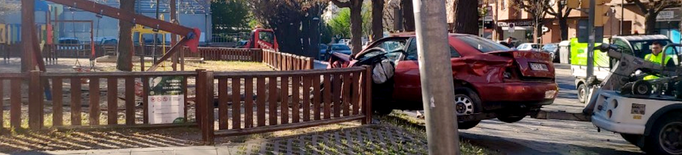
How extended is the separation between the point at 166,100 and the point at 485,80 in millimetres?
3940

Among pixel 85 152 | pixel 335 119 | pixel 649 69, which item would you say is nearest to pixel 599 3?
pixel 649 69

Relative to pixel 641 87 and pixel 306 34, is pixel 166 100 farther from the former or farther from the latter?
pixel 306 34

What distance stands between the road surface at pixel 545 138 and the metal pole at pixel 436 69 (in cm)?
455

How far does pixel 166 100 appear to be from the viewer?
934 centimetres

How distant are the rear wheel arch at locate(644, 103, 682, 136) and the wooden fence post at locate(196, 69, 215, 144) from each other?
500cm

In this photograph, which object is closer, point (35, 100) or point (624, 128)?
point (35, 100)

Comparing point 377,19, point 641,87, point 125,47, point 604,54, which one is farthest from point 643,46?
point 125,47

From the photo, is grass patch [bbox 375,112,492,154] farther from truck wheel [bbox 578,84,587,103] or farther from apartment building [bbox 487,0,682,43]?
apartment building [bbox 487,0,682,43]

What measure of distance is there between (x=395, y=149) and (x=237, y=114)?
177 centimetres

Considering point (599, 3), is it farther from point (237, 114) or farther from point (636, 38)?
point (237, 114)

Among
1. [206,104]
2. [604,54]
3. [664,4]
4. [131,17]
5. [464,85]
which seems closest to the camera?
[206,104]

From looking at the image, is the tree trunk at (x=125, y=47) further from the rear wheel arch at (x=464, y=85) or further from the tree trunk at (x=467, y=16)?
the rear wheel arch at (x=464, y=85)

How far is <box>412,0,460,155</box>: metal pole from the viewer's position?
5.68 m

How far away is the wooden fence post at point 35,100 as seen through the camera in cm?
907
